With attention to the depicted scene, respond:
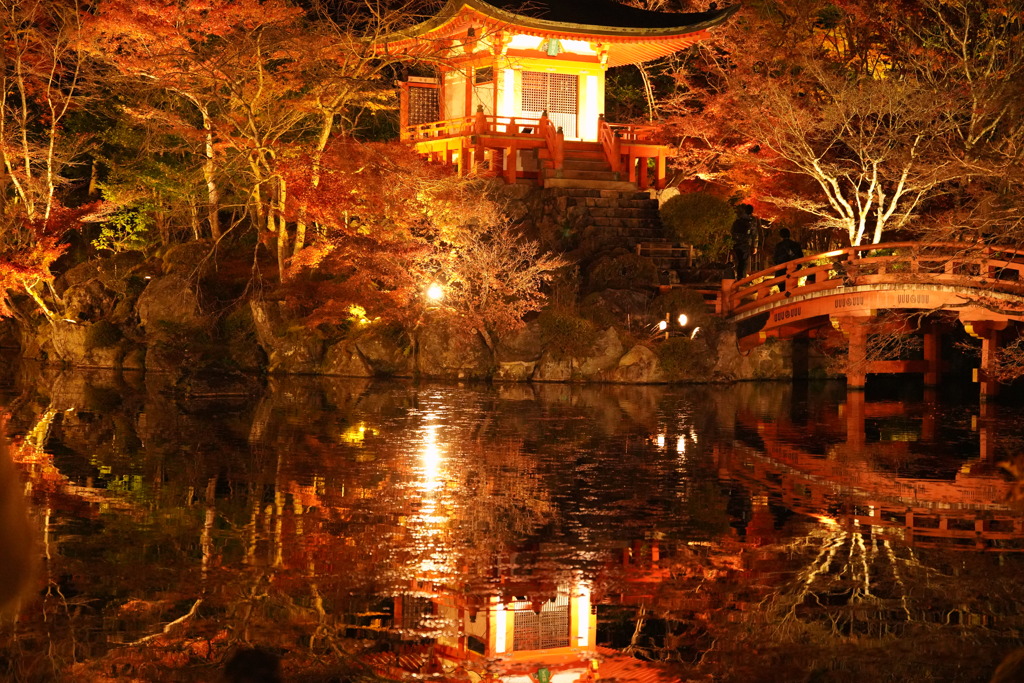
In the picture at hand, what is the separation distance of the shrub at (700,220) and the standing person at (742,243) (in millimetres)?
430

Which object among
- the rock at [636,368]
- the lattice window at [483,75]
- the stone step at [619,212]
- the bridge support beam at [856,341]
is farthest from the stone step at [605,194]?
the bridge support beam at [856,341]

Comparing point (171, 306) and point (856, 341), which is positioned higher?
point (171, 306)

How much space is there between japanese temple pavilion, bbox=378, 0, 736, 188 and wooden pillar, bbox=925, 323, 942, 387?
24.4ft

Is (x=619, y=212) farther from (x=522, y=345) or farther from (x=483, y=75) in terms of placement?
(x=483, y=75)

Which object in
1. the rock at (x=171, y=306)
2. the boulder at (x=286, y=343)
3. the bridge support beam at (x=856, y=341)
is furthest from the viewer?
the rock at (x=171, y=306)

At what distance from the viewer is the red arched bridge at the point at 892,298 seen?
18781mm

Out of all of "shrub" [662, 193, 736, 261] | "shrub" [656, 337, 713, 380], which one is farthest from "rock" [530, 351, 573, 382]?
"shrub" [662, 193, 736, 261]

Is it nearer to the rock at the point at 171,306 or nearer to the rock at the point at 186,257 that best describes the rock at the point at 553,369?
the rock at the point at 171,306

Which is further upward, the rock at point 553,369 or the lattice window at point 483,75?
the lattice window at point 483,75

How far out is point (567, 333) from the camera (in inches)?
863

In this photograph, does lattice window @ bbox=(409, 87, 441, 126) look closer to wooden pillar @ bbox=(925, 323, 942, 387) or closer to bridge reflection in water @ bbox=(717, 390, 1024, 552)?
wooden pillar @ bbox=(925, 323, 942, 387)

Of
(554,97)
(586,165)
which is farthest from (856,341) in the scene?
(554,97)

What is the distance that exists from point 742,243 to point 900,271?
6000 mm

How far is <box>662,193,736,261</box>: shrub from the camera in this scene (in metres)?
24.7
